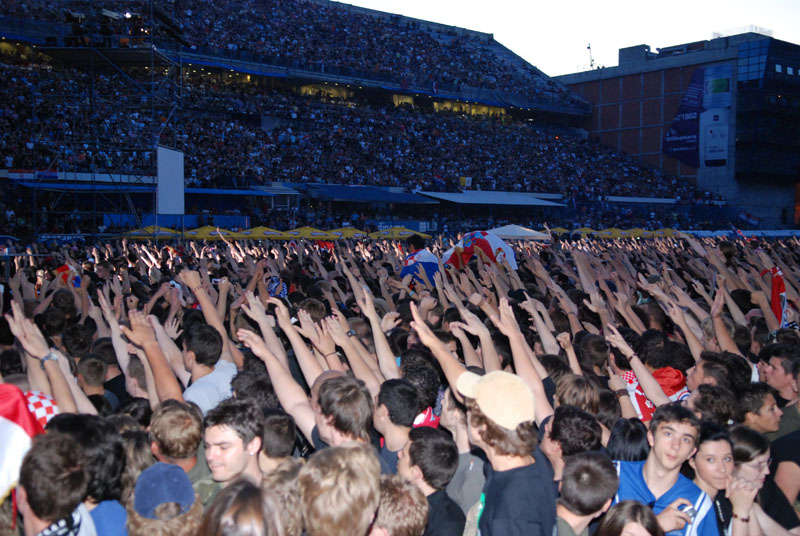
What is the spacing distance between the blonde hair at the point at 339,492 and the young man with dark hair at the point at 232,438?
0.79 metres

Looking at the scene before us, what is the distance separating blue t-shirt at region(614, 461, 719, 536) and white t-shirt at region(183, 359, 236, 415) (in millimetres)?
2390

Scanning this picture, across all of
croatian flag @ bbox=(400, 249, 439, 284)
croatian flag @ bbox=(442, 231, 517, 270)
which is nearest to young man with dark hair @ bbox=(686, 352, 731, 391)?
croatian flag @ bbox=(400, 249, 439, 284)

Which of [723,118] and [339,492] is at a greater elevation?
[723,118]

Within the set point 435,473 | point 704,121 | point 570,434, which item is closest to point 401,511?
point 435,473

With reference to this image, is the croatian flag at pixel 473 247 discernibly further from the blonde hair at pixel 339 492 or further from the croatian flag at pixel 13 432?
the blonde hair at pixel 339 492

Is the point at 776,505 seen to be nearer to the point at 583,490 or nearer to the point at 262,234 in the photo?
the point at 583,490

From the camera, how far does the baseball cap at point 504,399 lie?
2842mm

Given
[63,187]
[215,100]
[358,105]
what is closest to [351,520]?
[63,187]

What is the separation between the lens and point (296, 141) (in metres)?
40.4

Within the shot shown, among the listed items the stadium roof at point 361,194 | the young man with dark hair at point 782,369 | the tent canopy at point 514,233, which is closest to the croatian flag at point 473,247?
the tent canopy at point 514,233

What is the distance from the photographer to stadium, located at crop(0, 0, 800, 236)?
22734 millimetres

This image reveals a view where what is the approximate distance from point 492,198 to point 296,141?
12238mm

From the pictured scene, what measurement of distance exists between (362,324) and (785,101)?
181 ft

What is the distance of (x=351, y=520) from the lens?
2.35m
